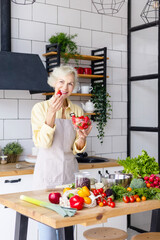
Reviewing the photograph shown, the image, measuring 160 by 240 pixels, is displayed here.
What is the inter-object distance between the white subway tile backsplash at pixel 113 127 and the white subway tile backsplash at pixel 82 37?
3.36ft

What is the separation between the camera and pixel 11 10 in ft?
14.1

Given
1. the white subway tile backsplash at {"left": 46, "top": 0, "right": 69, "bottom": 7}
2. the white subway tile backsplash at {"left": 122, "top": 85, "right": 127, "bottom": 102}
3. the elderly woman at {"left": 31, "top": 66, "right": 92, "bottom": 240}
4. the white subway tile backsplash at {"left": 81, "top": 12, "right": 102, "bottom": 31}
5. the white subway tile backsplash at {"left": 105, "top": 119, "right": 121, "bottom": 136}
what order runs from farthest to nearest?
the white subway tile backsplash at {"left": 122, "top": 85, "right": 127, "bottom": 102}
the white subway tile backsplash at {"left": 105, "top": 119, "right": 121, "bottom": 136}
the white subway tile backsplash at {"left": 81, "top": 12, "right": 102, "bottom": 31}
the white subway tile backsplash at {"left": 46, "top": 0, "right": 69, "bottom": 7}
the elderly woman at {"left": 31, "top": 66, "right": 92, "bottom": 240}

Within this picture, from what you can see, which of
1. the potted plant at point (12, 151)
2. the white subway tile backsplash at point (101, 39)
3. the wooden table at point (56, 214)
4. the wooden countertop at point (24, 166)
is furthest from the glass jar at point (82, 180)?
the white subway tile backsplash at point (101, 39)

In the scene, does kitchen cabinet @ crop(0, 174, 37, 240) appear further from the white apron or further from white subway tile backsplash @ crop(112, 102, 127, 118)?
white subway tile backsplash @ crop(112, 102, 127, 118)

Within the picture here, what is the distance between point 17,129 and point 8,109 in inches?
9.6

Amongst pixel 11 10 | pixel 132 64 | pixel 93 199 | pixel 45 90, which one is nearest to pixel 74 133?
pixel 45 90

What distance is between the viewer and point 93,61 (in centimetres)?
483

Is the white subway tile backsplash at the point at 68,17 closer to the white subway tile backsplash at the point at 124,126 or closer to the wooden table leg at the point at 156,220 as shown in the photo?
the white subway tile backsplash at the point at 124,126

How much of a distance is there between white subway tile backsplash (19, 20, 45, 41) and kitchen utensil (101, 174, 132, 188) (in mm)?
2328

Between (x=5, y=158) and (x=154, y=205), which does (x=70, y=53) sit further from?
(x=154, y=205)

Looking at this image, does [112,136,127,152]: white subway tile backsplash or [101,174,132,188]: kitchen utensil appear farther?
[112,136,127,152]: white subway tile backsplash

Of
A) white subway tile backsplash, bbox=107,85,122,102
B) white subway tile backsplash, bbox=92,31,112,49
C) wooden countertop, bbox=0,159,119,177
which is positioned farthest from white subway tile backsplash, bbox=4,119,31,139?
white subway tile backsplash, bbox=92,31,112,49

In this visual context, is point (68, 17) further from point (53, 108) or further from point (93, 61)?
point (53, 108)

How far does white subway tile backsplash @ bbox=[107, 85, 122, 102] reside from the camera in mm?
5066
